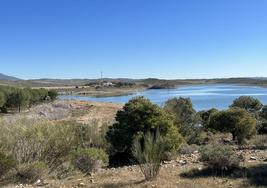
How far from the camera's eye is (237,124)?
26031 millimetres

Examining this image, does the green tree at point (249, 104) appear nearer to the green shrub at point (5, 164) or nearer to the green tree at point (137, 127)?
the green tree at point (137, 127)

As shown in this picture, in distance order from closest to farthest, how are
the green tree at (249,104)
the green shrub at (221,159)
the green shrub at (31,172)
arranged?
the green shrub at (221,159)
the green shrub at (31,172)
the green tree at (249,104)

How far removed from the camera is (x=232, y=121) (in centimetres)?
2659

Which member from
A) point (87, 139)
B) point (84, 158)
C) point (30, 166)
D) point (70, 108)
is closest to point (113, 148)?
point (87, 139)

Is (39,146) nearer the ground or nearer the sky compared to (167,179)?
nearer the sky

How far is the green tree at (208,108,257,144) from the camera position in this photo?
2577 centimetres

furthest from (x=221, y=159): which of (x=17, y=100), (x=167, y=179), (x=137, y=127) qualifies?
(x=17, y=100)

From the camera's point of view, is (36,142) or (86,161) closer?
(86,161)

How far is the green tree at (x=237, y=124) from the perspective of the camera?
25766 millimetres

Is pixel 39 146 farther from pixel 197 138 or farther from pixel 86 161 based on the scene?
pixel 197 138

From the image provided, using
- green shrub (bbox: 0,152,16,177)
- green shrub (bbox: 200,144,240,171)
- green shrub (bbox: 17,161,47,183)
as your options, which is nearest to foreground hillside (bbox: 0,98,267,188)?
green shrub (bbox: 17,161,47,183)

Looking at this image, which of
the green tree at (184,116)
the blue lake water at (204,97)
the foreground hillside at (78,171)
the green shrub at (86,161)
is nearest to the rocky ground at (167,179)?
the foreground hillside at (78,171)

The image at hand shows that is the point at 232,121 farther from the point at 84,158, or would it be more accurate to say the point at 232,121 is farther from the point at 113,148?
the point at 84,158

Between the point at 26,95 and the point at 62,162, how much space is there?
2430 inches
